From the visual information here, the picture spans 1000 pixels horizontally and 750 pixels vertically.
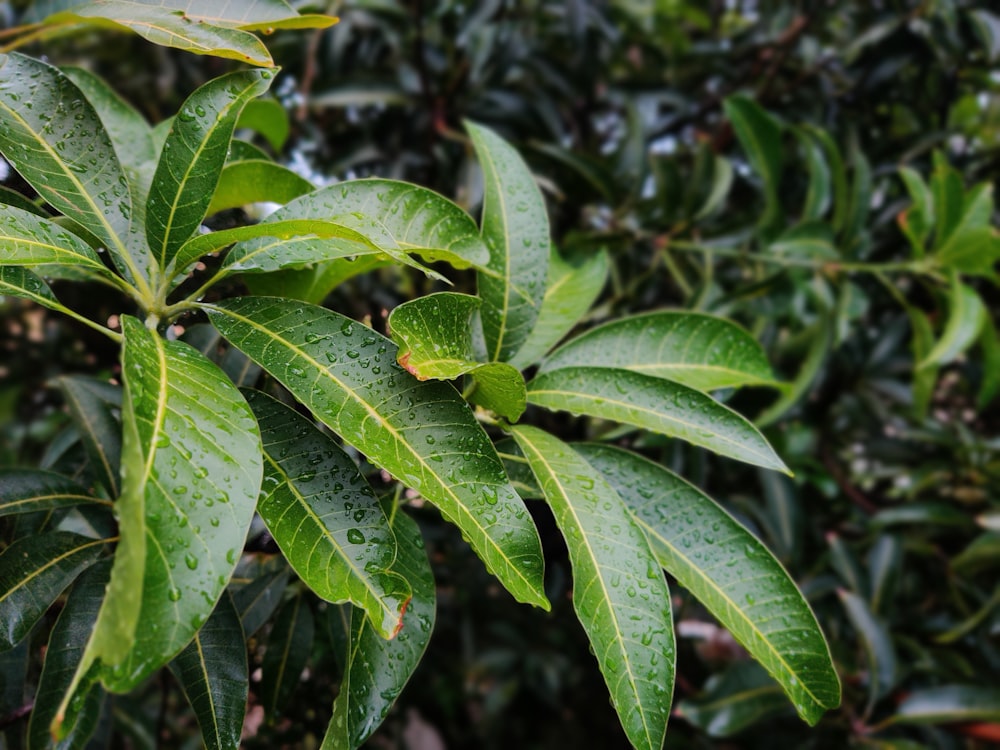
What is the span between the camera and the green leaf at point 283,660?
2.31 feet

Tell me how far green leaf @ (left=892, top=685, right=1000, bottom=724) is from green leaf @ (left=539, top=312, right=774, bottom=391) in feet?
2.68

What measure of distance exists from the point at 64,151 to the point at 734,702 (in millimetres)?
1135

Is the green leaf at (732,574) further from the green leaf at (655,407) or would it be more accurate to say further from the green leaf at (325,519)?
the green leaf at (325,519)

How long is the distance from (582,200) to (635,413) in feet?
2.97

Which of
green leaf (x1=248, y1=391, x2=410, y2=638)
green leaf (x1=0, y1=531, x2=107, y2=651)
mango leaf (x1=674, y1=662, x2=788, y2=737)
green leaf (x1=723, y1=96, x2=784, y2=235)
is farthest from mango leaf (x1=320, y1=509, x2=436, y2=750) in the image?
green leaf (x1=723, y1=96, x2=784, y2=235)

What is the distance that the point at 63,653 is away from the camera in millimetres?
519

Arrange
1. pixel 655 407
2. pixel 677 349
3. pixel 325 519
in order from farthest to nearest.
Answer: pixel 677 349 → pixel 655 407 → pixel 325 519

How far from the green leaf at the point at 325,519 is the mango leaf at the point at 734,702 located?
31.3 inches

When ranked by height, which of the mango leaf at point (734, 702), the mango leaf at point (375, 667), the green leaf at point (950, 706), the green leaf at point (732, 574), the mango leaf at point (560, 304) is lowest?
the green leaf at point (950, 706)

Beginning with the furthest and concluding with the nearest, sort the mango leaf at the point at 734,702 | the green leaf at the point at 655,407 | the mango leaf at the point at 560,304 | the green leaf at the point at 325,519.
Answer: the mango leaf at the point at 734,702 < the mango leaf at the point at 560,304 < the green leaf at the point at 655,407 < the green leaf at the point at 325,519

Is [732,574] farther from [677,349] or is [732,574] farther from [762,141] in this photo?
[762,141]

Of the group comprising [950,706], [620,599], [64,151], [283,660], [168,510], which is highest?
[64,151]

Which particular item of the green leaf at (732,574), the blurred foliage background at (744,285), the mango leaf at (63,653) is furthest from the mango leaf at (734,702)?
the mango leaf at (63,653)

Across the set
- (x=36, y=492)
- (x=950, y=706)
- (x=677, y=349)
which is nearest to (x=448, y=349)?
(x=677, y=349)
